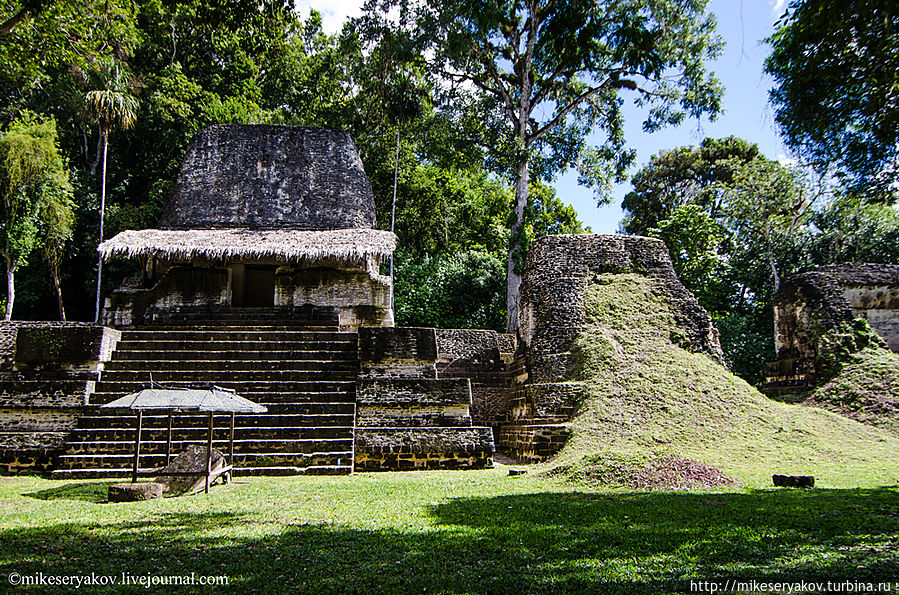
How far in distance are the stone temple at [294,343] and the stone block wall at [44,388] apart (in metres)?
0.02

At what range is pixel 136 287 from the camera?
1254cm

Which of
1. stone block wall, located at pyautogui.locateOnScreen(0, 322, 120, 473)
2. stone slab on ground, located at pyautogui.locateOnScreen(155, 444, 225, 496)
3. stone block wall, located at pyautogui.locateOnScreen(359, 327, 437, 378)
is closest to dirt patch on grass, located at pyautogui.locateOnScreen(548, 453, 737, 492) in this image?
stone block wall, located at pyautogui.locateOnScreen(359, 327, 437, 378)

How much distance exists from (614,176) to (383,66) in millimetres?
7748

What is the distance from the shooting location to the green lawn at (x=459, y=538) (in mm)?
2922

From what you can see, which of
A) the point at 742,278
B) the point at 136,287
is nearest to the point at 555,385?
the point at 136,287

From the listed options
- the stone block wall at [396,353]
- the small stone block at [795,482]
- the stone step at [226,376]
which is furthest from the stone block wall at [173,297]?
the small stone block at [795,482]

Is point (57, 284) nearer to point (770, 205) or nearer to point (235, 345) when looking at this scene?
point (235, 345)

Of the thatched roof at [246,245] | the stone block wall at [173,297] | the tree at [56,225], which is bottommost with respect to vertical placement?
the stone block wall at [173,297]

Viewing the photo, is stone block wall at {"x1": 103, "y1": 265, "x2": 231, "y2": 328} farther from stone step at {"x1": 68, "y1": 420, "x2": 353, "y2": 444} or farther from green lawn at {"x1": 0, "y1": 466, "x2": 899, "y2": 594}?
green lawn at {"x1": 0, "y1": 466, "x2": 899, "y2": 594}

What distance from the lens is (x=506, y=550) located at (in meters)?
3.43

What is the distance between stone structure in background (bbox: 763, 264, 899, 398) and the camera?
12.7 metres

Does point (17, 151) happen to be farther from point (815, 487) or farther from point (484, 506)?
point (815, 487)

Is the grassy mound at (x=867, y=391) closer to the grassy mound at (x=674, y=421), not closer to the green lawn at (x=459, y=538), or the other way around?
the grassy mound at (x=674, y=421)

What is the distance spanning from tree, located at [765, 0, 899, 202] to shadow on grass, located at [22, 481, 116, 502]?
7.29 metres
